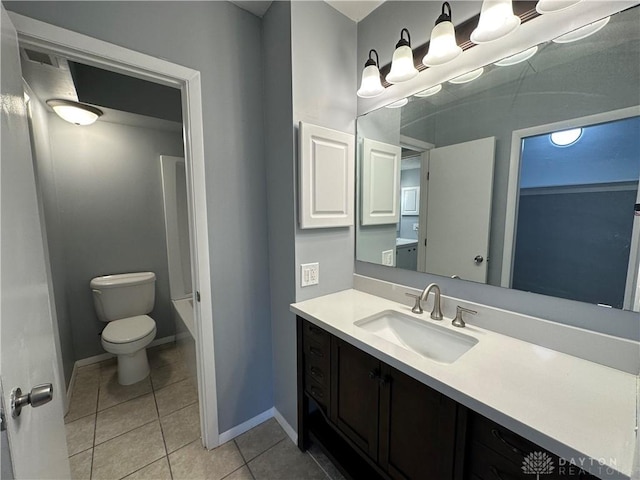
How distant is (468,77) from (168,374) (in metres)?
2.93

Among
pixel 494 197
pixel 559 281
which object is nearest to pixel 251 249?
pixel 494 197

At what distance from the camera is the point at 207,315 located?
1455 mm

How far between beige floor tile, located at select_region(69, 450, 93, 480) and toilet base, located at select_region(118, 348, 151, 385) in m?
0.62

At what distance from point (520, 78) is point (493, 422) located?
1.23 m

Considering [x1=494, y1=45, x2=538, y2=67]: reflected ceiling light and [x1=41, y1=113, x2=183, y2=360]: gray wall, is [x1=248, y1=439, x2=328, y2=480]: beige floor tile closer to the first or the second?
[x1=41, y1=113, x2=183, y2=360]: gray wall

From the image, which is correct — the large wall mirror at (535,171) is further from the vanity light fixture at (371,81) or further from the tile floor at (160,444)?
the tile floor at (160,444)

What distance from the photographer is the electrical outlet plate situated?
1471 mm

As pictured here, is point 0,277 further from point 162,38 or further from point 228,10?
point 228,10

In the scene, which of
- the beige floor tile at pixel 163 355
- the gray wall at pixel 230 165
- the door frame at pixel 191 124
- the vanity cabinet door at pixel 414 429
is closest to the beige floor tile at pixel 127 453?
Answer: the door frame at pixel 191 124

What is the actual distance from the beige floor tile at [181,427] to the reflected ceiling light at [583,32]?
8.58 ft

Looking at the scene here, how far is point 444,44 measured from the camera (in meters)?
1.11

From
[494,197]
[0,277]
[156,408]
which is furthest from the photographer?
[156,408]

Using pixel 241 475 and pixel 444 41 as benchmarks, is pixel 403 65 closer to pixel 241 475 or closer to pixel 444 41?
pixel 444 41

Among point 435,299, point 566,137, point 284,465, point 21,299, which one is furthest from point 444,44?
point 284,465
